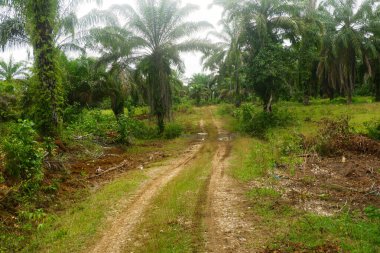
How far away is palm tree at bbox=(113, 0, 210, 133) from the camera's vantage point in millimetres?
20250

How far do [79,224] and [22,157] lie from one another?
2832 mm

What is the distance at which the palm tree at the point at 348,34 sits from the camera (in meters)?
27.9

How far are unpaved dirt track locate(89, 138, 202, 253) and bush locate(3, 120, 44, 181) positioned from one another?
105 inches

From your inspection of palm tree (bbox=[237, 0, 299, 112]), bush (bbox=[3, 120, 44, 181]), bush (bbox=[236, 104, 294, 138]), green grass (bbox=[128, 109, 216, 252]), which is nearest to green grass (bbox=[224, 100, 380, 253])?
green grass (bbox=[128, 109, 216, 252])

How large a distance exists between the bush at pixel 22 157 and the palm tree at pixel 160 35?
12263mm

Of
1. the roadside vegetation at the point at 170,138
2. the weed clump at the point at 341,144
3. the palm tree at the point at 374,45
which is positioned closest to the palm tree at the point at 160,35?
the roadside vegetation at the point at 170,138

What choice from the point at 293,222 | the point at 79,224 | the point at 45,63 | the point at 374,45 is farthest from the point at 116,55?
the point at 374,45

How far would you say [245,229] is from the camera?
6.63 meters

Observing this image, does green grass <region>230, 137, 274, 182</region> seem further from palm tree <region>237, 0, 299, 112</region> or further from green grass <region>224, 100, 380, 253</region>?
palm tree <region>237, 0, 299, 112</region>

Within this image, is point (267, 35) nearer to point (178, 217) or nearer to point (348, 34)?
point (348, 34)

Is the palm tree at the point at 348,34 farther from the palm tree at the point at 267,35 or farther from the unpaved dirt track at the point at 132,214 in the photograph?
the unpaved dirt track at the point at 132,214

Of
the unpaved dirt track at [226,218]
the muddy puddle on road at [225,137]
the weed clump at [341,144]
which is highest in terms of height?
the weed clump at [341,144]

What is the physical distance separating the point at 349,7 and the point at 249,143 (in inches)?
711

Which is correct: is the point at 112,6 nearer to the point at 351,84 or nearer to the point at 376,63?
the point at 351,84
